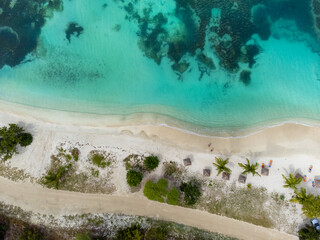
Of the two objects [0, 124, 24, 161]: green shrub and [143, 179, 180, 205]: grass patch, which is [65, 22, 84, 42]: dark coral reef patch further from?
[143, 179, 180, 205]: grass patch

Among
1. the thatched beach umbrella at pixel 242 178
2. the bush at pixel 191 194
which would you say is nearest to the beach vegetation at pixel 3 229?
the bush at pixel 191 194

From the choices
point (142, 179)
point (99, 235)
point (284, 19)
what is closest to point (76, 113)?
point (142, 179)

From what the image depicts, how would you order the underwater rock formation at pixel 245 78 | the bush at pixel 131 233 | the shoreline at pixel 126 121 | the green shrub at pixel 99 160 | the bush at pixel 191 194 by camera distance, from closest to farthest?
the bush at pixel 131 233 < the bush at pixel 191 194 < the green shrub at pixel 99 160 < the shoreline at pixel 126 121 < the underwater rock formation at pixel 245 78

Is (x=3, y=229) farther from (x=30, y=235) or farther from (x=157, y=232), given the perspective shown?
(x=157, y=232)

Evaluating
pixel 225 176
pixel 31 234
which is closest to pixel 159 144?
pixel 225 176

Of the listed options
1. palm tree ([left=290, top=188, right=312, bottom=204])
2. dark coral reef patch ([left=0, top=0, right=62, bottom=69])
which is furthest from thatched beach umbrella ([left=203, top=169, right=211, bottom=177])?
dark coral reef patch ([left=0, top=0, right=62, bottom=69])

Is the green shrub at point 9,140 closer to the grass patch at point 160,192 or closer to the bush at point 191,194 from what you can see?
the grass patch at point 160,192

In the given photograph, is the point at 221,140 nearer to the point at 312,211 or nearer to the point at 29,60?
the point at 312,211
